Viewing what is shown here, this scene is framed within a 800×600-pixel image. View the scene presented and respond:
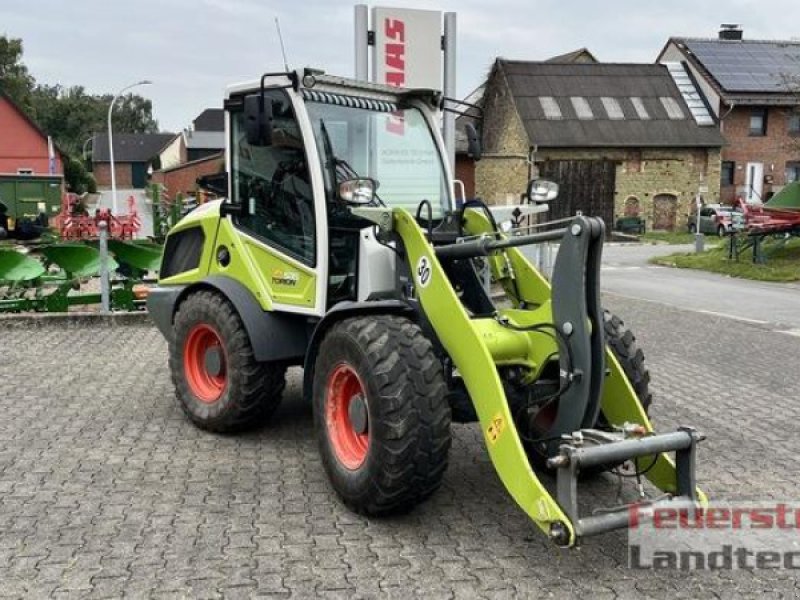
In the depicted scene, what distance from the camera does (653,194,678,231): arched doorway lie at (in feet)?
128

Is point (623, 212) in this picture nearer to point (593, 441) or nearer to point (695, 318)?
point (695, 318)

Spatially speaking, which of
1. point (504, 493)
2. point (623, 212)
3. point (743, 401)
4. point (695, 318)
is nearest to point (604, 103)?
point (623, 212)

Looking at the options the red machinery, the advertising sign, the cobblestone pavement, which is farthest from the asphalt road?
the red machinery

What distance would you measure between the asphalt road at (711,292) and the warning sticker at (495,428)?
28.2 feet

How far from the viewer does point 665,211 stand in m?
39.1

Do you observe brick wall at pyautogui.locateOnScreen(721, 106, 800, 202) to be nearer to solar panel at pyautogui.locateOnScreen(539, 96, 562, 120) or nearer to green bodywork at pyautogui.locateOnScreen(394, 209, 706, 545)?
solar panel at pyautogui.locateOnScreen(539, 96, 562, 120)

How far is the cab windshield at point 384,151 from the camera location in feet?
17.9

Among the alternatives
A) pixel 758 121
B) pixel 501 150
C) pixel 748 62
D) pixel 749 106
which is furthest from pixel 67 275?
pixel 748 62

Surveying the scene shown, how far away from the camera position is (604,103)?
38.4m

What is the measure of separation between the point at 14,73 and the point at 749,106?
55.0 m

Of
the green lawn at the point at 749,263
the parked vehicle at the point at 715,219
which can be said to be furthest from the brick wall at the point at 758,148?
the green lawn at the point at 749,263

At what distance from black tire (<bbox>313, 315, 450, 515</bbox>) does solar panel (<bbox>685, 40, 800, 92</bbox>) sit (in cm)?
3958

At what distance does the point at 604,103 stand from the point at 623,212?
4.93 meters

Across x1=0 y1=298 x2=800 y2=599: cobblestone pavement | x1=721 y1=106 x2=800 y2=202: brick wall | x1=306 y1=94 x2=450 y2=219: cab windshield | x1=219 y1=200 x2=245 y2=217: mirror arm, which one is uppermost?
x1=721 y1=106 x2=800 y2=202: brick wall
